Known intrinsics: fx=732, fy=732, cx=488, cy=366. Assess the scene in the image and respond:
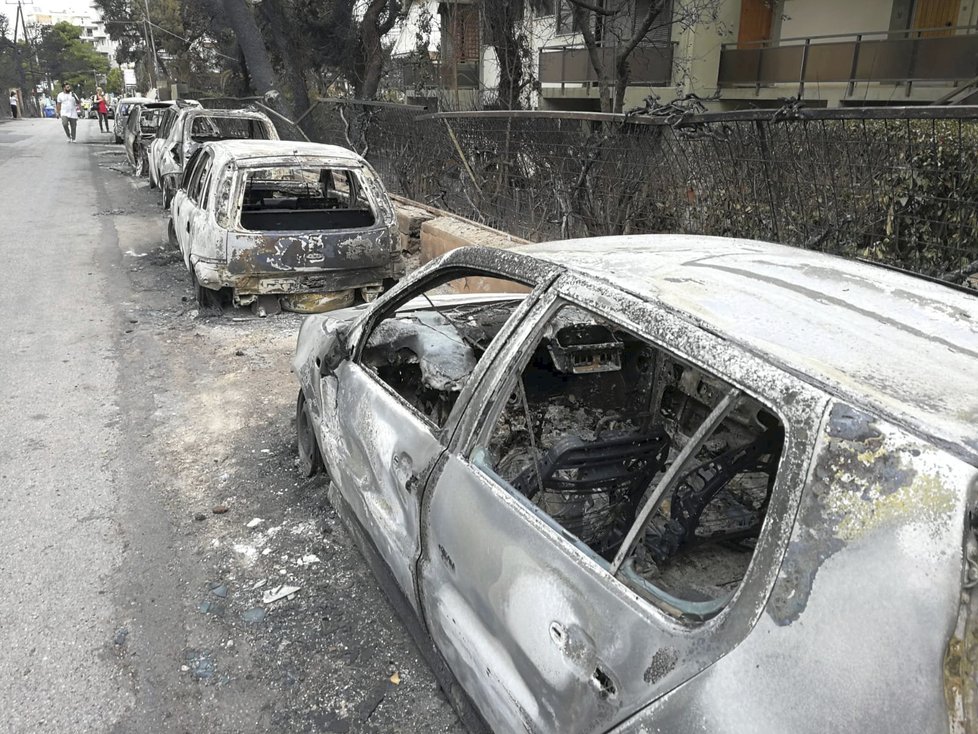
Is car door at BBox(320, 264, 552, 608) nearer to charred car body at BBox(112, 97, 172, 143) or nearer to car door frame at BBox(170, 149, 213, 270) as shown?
car door frame at BBox(170, 149, 213, 270)

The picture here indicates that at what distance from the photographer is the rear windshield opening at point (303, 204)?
738cm

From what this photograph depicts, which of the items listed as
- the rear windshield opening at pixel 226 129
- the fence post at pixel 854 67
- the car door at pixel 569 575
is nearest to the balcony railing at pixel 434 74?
the rear windshield opening at pixel 226 129

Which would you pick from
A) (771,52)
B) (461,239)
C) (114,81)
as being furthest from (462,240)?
(114,81)

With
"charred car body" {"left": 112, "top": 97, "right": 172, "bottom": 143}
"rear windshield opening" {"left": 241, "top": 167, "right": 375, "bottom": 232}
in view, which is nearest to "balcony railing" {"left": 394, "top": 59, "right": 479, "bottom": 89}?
"charred car body" {"left": 112, "top": 97, "right": 172, "bottom": 143}

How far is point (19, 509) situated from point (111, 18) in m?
47.0

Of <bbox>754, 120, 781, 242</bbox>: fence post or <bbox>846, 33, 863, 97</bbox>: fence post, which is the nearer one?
<bbox>754, 120, 781, 242</bbox>: fence post

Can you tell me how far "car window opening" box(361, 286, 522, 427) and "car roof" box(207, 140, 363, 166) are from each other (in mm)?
3781

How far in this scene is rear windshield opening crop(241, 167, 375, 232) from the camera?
24.2ft

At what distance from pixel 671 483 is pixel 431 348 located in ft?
5.97

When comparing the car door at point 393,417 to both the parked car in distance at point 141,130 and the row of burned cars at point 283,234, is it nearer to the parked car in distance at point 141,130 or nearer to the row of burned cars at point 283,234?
the row of burned cars at point 283,234

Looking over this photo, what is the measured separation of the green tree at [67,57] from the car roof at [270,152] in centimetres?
8651

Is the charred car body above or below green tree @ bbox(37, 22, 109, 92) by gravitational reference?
below

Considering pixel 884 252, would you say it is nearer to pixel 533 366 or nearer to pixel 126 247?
pixel 533 366

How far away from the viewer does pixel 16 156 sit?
2181 cm
